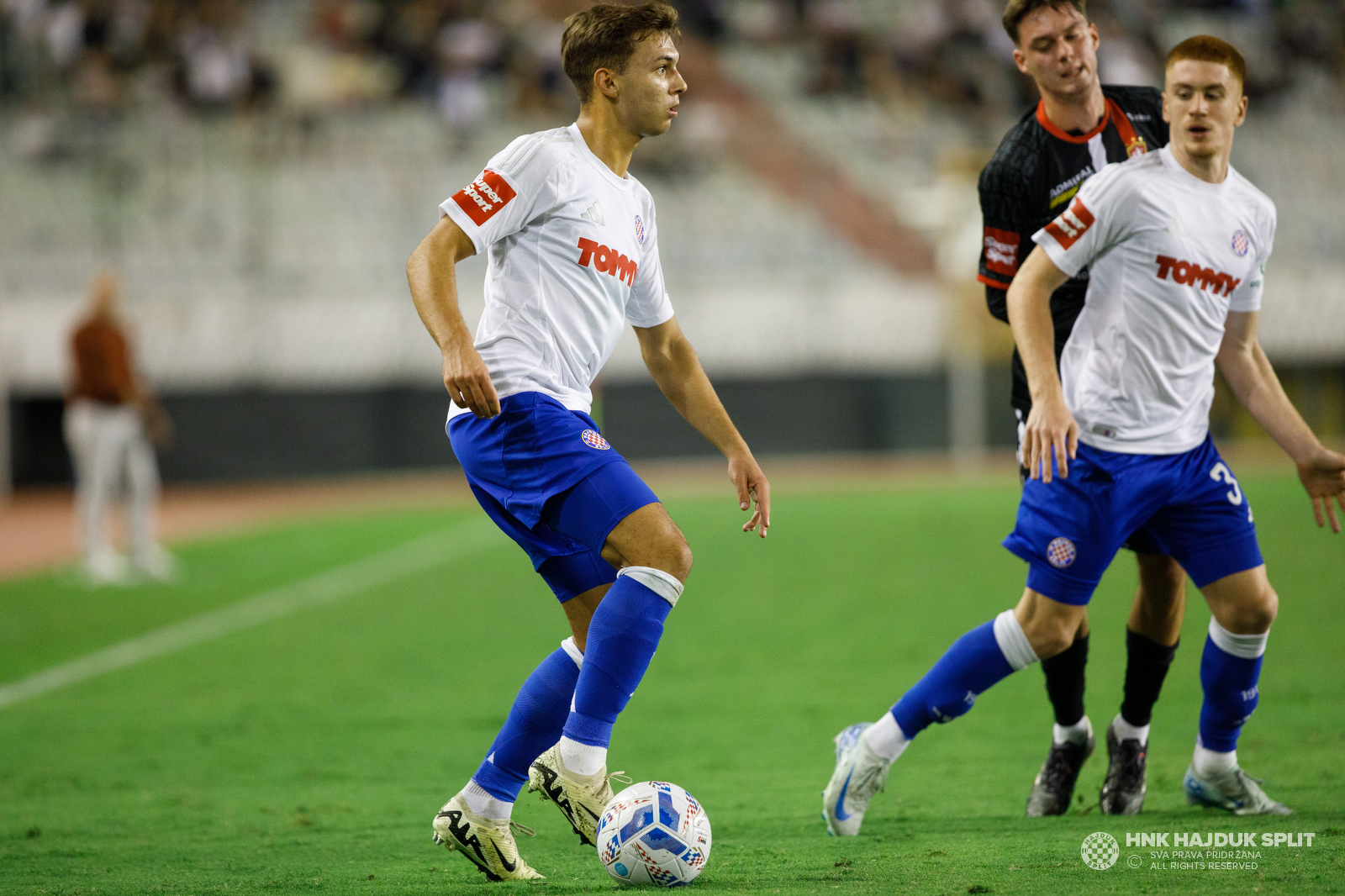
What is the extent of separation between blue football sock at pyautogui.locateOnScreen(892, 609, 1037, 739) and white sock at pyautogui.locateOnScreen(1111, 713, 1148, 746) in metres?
0.51

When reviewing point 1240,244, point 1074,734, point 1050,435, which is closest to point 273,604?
point 1074,734

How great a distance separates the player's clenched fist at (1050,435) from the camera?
3803mm

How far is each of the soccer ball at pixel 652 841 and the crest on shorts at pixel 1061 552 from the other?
4.13 ft

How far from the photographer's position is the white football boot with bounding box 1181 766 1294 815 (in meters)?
4.19

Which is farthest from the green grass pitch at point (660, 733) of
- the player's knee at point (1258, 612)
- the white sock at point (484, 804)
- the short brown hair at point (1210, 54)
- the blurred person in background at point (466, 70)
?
the blurred person in background at point (466, 70)

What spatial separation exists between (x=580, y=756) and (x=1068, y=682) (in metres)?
1.74

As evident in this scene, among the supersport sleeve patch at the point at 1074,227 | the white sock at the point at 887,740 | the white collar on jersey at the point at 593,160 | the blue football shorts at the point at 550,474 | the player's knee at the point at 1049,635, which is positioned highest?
the white collar on jersey at the point at 593,160

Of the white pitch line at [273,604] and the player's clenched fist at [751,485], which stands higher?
the player's clenched fist at [751,485]

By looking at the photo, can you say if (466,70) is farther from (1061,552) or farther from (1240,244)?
(1061,552)

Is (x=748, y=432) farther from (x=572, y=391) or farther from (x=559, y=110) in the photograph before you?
(x=572, y=391)

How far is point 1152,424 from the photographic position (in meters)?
4.12

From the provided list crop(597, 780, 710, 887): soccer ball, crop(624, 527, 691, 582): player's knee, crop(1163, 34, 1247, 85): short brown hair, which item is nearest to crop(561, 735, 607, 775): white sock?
crop(597, 780, 710, 887): soccer ball

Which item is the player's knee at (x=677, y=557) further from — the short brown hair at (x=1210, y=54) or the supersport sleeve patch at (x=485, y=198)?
the short brown hair at (x=1210, y=54)

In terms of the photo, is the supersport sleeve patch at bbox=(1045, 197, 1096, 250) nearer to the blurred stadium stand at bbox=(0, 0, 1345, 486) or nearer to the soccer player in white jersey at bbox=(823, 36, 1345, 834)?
the soccer player in white jersey at bbox=(823, 36, 1345, 834)
